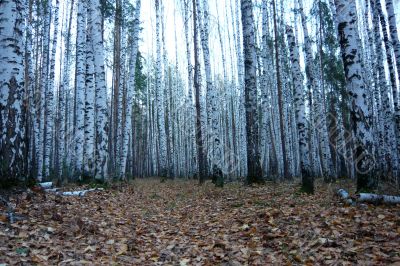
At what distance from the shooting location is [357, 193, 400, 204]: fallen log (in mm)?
5777

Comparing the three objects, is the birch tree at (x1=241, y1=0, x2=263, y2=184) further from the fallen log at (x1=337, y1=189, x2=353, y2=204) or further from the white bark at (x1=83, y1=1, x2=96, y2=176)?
the white bark at (x1=83, y1=1, x2=96, y2=176)

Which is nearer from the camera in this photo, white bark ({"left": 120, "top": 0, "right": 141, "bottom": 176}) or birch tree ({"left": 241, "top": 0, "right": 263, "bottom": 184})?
birch tree ({"left": 241, "top": 0, "right": 263, "bottom": 184})

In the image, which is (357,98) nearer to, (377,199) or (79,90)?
(377,199)

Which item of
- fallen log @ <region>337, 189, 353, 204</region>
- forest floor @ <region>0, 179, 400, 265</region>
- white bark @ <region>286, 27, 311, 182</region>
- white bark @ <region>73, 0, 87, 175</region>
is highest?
white bark @ <region>73, 0, 87, 175</region>

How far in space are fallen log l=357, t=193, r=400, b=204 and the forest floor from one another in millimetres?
179

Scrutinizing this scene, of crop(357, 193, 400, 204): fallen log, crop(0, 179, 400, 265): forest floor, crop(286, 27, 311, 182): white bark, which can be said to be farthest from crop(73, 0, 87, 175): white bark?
crop(357, 193, 400, 204): fallen log

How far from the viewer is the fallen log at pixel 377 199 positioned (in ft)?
19.0

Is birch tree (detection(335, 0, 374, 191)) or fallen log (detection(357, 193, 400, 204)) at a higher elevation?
birch tree (detection(335, 0, 374, 191))

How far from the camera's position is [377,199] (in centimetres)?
584

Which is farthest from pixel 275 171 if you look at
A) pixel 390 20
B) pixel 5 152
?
pixel 5 152

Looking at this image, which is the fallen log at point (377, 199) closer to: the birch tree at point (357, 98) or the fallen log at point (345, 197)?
the fallen log at point (345, 197)

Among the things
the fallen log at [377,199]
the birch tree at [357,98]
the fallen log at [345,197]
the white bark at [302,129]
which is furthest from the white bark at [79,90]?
the fallen log at [377,199]

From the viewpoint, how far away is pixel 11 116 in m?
5.67

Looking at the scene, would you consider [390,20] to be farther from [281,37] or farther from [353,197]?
[281,37]
